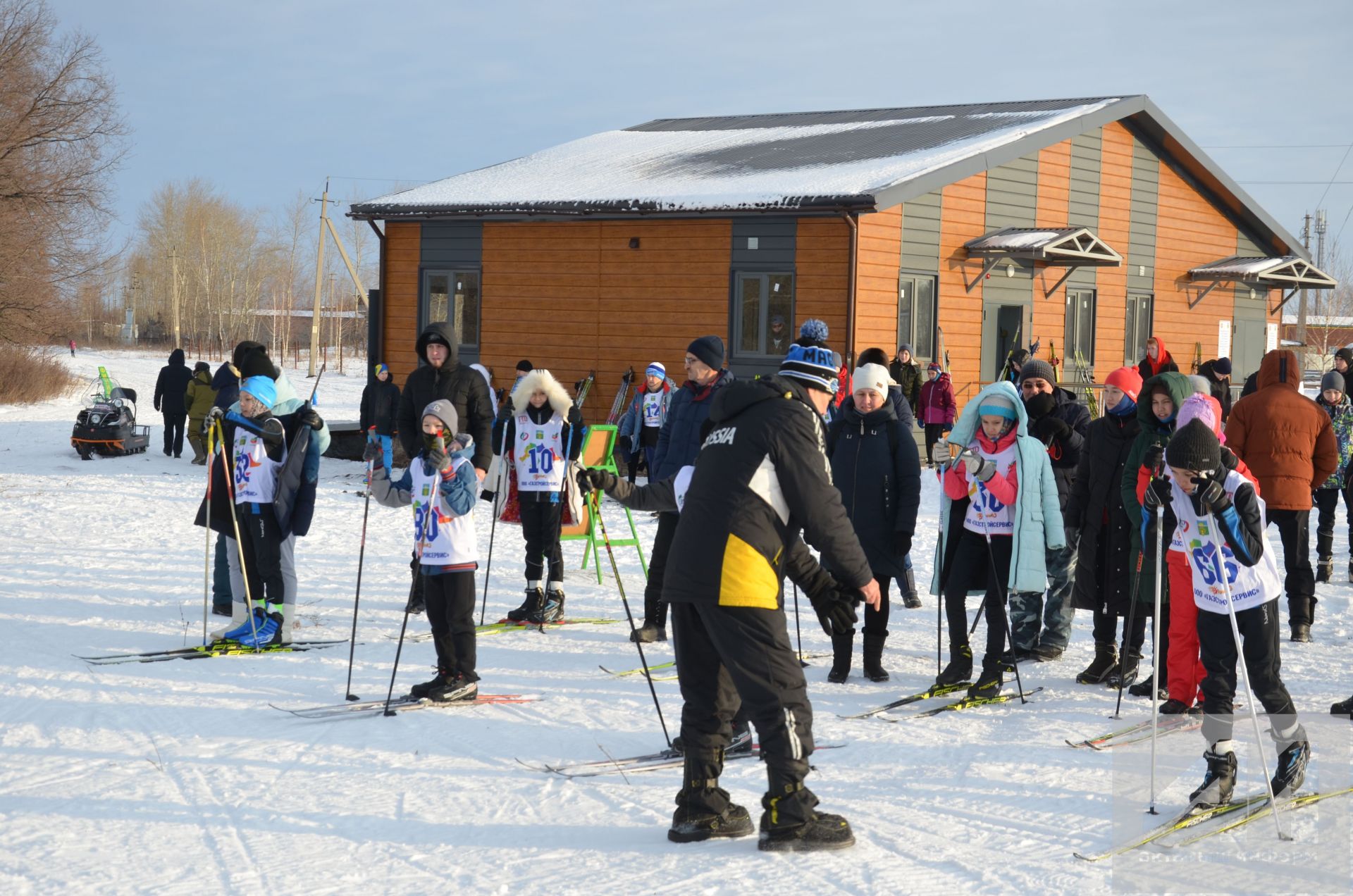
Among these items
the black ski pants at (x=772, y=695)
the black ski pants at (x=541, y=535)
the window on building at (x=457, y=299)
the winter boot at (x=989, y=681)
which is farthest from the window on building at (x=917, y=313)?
the black ski pants at (x=772, y=695)

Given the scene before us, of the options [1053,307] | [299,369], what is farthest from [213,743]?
[299,369]

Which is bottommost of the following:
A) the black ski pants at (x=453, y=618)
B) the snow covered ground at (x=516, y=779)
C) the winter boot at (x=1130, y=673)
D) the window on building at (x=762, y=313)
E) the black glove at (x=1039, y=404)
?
the snow covered ground at (x=516, y=779)

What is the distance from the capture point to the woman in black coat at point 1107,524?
273 inches

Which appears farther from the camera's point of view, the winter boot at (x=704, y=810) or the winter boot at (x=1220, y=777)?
the winter boot at (x=1220, y=777)

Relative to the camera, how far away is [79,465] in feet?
57.6

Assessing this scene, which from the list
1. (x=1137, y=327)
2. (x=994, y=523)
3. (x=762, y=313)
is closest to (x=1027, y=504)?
(x=994, y=523)

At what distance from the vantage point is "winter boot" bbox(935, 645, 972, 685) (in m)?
6.72

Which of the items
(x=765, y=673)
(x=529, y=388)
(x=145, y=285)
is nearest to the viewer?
(x=765, y=673)

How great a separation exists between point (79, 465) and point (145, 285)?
8558cm

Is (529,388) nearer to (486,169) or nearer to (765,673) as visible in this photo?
(765,673)

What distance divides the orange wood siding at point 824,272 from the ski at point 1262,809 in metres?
11.9

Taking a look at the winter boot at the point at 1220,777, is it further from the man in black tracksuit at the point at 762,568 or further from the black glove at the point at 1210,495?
the man in black tracksuit at the point at 762,568

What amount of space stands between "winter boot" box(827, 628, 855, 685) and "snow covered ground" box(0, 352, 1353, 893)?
0.11 metres

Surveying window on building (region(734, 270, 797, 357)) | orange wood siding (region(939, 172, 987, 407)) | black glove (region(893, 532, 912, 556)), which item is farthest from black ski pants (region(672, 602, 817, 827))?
orange wood siding (region(939, 172, 987, 407))
